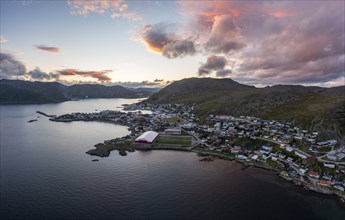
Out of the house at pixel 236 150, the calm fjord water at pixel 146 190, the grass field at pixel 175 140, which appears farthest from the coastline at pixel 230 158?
the grass field at pixel 175 140

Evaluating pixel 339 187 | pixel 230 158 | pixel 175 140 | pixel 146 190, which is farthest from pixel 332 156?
pixel 175 140

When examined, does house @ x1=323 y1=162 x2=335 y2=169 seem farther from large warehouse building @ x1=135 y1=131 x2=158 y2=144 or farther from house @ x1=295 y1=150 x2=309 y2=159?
large warehouse building @ x1=135 y1=131 x2=158 y2=144

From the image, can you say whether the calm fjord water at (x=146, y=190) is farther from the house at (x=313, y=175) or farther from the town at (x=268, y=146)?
the house at (x=313, y=175)

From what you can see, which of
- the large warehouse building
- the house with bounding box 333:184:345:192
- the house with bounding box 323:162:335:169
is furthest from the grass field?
the house with bounding box 333:184:345:192

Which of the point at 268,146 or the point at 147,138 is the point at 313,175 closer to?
the point at 268,146

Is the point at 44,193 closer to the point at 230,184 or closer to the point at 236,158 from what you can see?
the point at 230,184

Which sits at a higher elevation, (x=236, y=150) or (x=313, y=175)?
(x=236, y=150)
